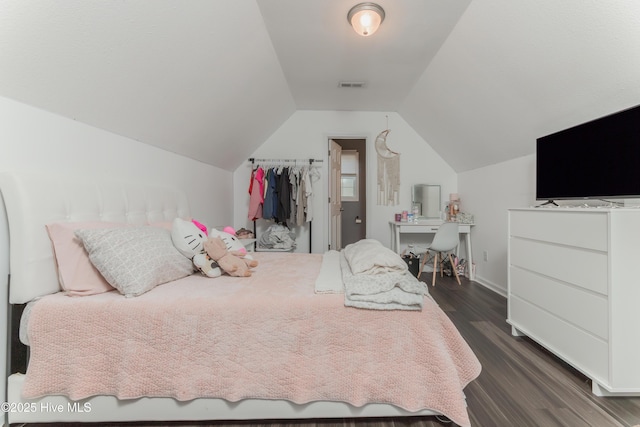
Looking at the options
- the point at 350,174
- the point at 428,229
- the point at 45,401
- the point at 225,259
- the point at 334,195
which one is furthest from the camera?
the point at 350,174

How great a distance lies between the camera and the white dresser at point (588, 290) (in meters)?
1.39

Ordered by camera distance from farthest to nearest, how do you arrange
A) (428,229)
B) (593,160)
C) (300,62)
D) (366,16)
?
(428,229) < (300,62) < (366,16) < (593,160)

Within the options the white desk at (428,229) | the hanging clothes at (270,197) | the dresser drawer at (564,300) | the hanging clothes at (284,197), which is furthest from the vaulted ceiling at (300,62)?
the dresser drawer at (564,300)

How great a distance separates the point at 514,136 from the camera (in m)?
2.64

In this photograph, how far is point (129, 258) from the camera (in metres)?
1.33

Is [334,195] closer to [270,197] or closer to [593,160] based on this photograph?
[270,197]

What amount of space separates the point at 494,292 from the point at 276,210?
9.40 ft

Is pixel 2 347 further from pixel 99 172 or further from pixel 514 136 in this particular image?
pixel 514 136

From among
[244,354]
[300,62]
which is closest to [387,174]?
[300,62]

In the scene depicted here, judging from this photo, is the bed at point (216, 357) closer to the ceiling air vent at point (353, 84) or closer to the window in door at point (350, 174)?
the ceiling air vent at point (353, 84)

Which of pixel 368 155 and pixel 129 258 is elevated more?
pixel 368 155

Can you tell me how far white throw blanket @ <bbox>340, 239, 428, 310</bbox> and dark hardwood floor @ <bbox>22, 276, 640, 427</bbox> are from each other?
566 mm

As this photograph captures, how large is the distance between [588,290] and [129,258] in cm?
247

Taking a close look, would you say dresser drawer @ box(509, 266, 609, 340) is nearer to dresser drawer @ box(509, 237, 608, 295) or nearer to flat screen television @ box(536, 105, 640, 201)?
dresser drawer @ box(509, 237, 608, 295)
